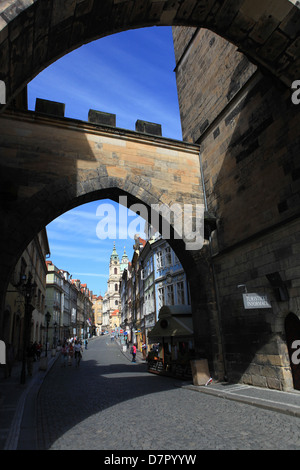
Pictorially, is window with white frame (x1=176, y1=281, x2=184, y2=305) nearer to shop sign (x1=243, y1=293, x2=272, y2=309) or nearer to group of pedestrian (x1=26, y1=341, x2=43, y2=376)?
group of pedestrian (x1=26, y1=341, x2=43, y2=376)

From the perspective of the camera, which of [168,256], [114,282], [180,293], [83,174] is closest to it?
[83,174]

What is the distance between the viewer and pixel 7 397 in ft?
28.3

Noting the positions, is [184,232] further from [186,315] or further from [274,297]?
[186,315]

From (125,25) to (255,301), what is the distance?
7.05 meters

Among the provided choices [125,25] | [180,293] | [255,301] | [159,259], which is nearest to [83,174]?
[125,25]

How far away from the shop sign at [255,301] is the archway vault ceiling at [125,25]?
18.4 ft

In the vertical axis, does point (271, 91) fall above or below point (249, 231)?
above

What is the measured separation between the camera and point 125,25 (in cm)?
643

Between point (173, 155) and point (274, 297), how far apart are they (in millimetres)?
6416

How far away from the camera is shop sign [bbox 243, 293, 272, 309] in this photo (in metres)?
7.64

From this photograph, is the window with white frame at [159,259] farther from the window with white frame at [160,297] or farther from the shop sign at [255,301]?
the shop sign at [255,301]

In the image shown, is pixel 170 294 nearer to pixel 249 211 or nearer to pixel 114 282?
pixel 249 211

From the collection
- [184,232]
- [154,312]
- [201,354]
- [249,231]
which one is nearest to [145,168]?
[184,232]

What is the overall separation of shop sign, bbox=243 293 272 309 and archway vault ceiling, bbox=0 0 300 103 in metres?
5.62
